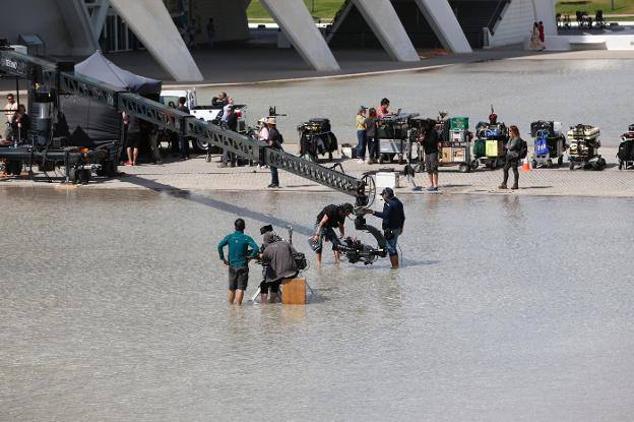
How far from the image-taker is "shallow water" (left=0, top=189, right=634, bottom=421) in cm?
1478

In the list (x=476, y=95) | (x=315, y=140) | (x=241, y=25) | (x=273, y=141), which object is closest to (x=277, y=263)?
(x=273, y=141)

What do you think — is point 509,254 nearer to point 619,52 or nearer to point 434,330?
point 434,330

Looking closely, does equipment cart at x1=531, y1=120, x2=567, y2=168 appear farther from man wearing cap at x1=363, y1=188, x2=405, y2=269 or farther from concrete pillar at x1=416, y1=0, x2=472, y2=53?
concrete pillar at x1=416, y1=0, x2=472, y2=53

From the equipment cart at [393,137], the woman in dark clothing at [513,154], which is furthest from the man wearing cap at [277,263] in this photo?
the equipment cart at [393,137]

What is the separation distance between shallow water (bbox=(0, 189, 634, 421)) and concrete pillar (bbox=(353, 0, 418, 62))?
31.8 metres

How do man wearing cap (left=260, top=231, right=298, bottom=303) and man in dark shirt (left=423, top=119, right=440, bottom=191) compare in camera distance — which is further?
man in dark shirt (left=423, top=119, right=440, bottom=191)

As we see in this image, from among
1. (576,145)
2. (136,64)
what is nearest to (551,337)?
(576,145)

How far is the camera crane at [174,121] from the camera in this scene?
987 inches

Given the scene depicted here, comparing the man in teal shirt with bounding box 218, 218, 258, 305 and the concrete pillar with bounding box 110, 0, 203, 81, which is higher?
the concrete pillar with bounding box 110, 0, 203, 81

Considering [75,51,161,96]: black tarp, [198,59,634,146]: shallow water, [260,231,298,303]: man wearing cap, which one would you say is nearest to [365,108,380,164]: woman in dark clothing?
[198,59,634,146]: shallow water

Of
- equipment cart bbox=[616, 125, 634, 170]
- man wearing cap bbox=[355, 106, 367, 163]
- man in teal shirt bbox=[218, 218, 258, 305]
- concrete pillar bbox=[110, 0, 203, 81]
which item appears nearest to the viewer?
man in teal shirt bbox=[218, 218, 258, 305]

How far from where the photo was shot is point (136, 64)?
5881cm

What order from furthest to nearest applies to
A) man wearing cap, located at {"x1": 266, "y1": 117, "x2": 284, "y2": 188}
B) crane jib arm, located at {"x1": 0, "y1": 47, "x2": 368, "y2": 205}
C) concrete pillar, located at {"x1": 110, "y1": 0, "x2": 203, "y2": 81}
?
concrete pillar, located at {"x1": 110, "y1": 0, "x2": 203, "y2": 81}
man wearing cap, located at {"x1": 266, "y1": 117, "x2": 284, "y2": 188}
crane jib arm, located at {"x1": 0, "y1": 47, "x2": 368, "y2": 205}

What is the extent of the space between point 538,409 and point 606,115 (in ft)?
89.4
